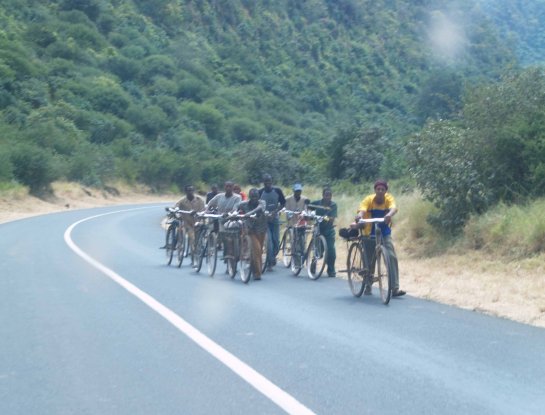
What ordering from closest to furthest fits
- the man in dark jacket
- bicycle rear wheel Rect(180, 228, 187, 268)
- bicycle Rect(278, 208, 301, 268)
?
bicycle Rect(278, 208, 301, 268) < the man in dark jacket < bicycle rear wheel Rect(180, 228, 187, 268)

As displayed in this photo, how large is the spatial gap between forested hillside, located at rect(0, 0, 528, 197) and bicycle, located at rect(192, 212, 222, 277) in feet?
124

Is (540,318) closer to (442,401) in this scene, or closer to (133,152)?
(442,401)

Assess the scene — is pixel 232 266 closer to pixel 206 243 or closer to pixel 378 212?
pixel 206 243

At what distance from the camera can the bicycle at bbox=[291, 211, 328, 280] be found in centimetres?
1595

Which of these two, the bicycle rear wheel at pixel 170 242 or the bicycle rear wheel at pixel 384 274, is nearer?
the bicycle rear wheel at pixel 384 274

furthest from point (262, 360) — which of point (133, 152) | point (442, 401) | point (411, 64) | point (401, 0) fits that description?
point (401, 0)

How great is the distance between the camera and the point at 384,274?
40.9 feet

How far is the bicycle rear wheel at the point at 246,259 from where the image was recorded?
1519 centimetres

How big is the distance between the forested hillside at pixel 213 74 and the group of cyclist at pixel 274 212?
3719 centimetres

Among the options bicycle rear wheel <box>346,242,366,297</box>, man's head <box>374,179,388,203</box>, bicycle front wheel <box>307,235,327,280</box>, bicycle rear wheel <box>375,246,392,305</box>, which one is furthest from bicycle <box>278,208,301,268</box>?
bicycle rear wheel <box>375,246,392,305</box>

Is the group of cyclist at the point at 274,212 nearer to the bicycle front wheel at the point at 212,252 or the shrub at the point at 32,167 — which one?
the bicycle front wheel at the point at 212,252

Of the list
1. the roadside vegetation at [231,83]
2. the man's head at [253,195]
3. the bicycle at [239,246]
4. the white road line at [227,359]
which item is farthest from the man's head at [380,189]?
the roadside vegetation at [231,83]

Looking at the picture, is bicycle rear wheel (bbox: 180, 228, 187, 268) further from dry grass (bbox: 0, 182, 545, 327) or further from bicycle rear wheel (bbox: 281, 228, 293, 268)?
dry grass (bbox: 0, 182, 545, 327)

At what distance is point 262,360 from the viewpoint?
8.61 metres
